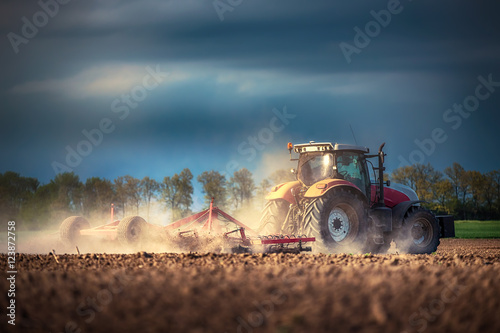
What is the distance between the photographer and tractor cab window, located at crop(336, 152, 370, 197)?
11414 millimetres

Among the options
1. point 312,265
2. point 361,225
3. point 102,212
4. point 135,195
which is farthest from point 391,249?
point 135,195

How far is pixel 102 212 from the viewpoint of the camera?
125ft

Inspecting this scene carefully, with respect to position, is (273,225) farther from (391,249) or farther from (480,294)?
(480,294)

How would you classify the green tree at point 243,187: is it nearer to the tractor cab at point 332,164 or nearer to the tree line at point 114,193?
the tree line at point 114,193

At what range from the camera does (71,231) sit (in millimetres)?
12016

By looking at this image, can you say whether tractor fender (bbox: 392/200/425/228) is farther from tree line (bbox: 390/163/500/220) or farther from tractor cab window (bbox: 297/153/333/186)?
tree line (bbox: 390/163/500/220)

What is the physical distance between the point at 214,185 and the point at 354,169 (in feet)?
96.0

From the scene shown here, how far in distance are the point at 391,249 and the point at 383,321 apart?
9091 mm

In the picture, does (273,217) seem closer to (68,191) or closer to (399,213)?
(399,213)

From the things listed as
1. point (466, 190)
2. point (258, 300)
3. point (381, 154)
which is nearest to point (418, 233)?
A: point (381, 154)

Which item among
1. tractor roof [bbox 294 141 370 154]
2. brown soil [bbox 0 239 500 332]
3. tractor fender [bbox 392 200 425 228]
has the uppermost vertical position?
tractor roof [bbox 294 141 370 154]

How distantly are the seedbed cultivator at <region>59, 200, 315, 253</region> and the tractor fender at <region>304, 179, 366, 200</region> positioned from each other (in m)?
0.90

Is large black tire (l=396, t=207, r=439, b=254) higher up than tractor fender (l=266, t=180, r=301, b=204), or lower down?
lower down

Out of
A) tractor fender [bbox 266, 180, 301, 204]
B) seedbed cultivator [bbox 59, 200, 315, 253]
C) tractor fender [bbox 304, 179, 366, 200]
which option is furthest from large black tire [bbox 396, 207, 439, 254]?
seedbed cultivator [bbox 59, 200, 315, 253]
